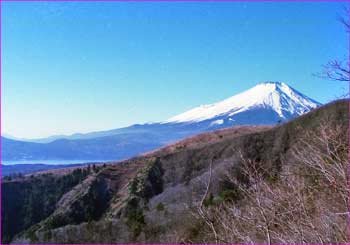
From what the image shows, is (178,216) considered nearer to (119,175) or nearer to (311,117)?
(311,117)

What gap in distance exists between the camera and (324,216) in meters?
7.52

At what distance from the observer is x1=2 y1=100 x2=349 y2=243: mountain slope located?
4906cm

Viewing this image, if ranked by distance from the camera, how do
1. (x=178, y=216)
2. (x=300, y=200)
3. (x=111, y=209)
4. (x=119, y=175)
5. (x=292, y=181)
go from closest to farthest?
(x=300, y=200), (x=292, y=181), (x=178, y=216), (x=111, y=209), (x=119, y=175)

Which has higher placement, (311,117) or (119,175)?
(311,117)

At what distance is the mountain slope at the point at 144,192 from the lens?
1932 inches

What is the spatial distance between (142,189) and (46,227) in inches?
548

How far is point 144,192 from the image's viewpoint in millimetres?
67125

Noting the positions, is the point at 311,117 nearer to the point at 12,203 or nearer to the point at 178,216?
the point at 178,216

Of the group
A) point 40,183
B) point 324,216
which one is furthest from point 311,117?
point 324,216

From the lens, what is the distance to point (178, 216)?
156 feet

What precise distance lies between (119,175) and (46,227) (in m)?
20.5

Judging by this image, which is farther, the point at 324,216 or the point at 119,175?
the point at 119,175

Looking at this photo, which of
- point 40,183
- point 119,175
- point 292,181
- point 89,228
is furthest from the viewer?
point 40,183

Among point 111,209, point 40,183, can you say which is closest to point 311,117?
point 111,209
